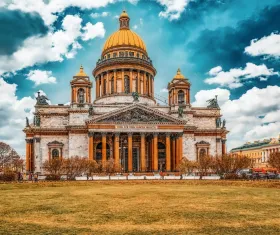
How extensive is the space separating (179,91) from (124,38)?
19.7 meters

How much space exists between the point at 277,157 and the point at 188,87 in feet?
94.9

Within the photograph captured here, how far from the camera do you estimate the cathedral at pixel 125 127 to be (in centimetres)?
6438

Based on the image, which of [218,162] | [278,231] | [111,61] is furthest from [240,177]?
[111,61]

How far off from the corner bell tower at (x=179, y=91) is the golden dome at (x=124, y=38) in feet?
49.8

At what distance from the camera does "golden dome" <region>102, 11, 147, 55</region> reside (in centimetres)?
8150

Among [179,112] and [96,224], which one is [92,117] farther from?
[96,224]

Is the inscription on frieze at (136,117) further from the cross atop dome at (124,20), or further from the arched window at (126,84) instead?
the cross atop dome at (124,20)

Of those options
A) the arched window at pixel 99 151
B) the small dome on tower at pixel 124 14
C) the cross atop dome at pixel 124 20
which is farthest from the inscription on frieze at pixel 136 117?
the small dome on tower at pixel 124 14

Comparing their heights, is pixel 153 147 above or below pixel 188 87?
below

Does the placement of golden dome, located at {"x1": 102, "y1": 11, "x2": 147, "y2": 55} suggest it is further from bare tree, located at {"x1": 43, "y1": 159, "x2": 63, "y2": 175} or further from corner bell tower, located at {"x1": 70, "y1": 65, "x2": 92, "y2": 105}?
bare tree, located at {"x1": 43, "y1": 159, "x2": 63, "y2": 175}

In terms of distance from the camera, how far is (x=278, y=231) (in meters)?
12.4

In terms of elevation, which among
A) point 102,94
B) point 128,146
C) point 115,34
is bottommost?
point 128,146

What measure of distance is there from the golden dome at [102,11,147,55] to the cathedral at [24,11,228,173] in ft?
16.2

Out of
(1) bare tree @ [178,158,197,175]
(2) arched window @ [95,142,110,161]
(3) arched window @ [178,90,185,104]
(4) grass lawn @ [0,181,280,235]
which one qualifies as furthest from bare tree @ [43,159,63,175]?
(3) arched window @ [178,90,185,104]
